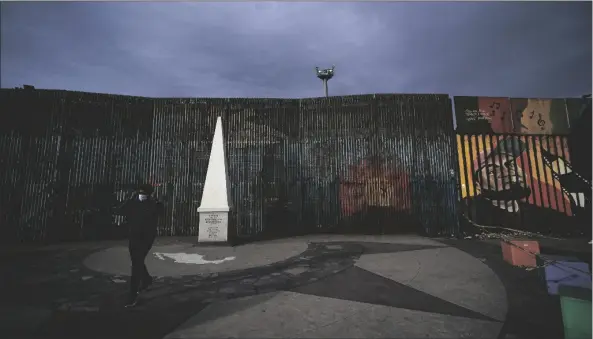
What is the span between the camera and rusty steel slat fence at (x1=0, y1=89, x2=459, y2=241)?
10016mm

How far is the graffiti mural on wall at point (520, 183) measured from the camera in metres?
10.3

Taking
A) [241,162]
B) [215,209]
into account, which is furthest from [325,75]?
[215,209]

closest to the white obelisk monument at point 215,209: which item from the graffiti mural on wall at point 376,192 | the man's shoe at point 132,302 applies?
the man's shoe at point 132,302

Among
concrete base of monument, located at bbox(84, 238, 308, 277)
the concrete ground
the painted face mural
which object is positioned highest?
the painted face mural

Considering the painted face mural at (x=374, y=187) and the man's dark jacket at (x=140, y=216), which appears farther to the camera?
the painted face mural at (x=374, y=187)

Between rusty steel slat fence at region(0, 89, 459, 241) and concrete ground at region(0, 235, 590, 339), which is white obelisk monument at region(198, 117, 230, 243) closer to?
concrete ground at region(0, 235, 590, 339)

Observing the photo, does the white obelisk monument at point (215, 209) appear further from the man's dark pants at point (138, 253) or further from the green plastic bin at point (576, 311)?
the green plastic bin at point (576, 311)

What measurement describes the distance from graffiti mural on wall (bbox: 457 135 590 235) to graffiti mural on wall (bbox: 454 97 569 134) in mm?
322

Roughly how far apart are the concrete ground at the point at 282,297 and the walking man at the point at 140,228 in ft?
1.49

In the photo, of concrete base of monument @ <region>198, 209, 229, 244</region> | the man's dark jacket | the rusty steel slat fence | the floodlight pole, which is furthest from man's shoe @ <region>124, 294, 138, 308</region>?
the floodlight pole

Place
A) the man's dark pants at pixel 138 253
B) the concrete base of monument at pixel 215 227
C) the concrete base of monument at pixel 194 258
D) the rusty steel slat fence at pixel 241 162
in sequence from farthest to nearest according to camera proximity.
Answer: the rusty steel slat fence at pixel 241 162
the concrete base of monument at pixel 215 227
the concrete base of monument at pixel 194 258
the man's dark pants at pixel 138 253

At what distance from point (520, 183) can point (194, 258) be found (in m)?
12.0

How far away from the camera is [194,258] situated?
23.1 feet

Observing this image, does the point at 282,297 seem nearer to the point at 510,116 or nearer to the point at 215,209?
the point at 215,209
